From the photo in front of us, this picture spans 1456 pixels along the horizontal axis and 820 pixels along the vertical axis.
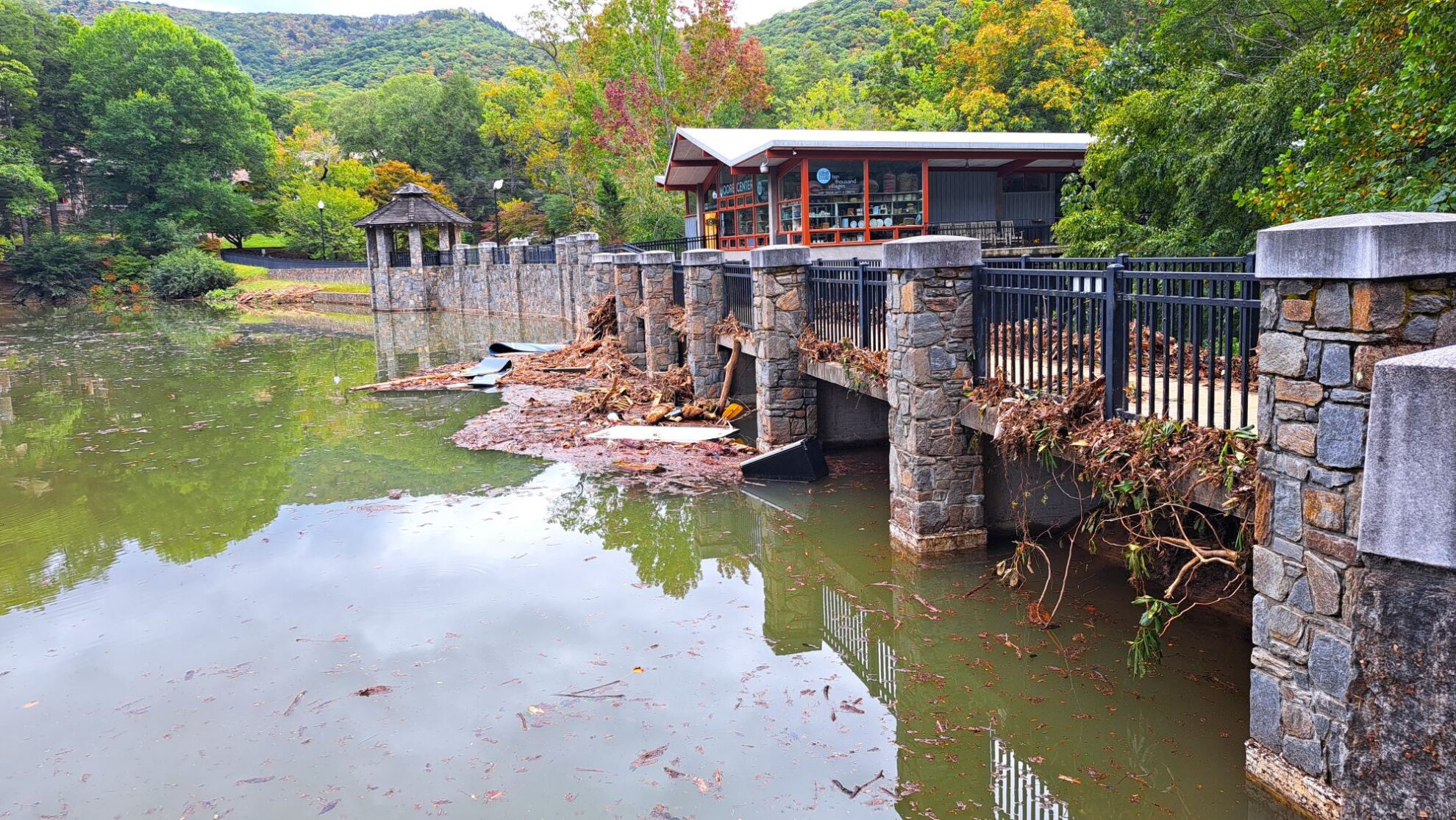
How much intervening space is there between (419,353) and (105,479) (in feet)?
41.4

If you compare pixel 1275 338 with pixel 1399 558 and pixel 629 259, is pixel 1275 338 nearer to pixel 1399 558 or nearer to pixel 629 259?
pixel 1399 558

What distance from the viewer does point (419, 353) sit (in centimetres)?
2433

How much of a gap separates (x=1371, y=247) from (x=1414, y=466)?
2286 millimetres

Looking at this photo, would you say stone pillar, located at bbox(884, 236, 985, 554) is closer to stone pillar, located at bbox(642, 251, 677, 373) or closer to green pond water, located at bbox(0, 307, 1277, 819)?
green pond water, located at bbox(0, 307, 1277, 819)

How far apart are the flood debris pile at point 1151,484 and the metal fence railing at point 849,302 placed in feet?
6.93

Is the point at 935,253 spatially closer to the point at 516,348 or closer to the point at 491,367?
the point at 491,367

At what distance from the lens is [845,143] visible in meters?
22.6

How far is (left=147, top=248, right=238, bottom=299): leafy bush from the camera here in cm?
4872

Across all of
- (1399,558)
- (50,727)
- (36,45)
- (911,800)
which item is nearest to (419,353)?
(50,727)

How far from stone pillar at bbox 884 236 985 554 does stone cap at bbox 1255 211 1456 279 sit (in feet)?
11.8

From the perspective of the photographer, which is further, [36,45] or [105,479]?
[36,45]

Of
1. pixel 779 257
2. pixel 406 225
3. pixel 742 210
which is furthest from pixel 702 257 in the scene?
pixel 406 225

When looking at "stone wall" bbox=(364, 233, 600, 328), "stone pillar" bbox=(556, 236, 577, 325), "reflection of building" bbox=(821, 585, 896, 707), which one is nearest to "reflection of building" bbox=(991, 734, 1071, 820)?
"reflection of building" bbox=(821, 585, 896, 707)

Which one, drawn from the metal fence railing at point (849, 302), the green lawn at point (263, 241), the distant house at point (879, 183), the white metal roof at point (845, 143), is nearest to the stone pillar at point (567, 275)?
the distant house at point (879, 183)
